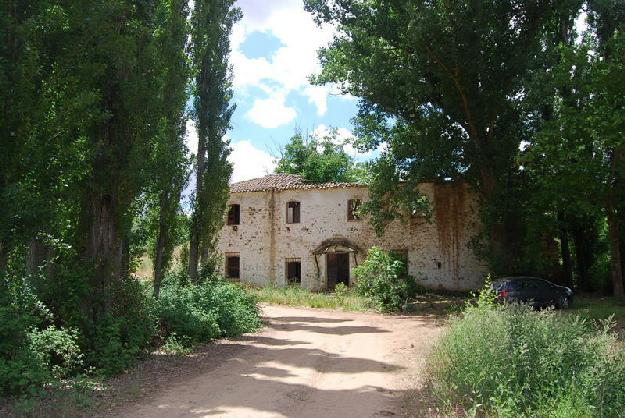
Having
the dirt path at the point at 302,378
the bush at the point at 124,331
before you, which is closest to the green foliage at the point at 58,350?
the bush at the point at 124,331

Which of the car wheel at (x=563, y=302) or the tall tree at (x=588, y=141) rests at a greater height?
the tall tree at (x=588, y=141)

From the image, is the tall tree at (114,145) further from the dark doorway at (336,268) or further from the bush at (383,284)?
the dark doorway at (336,268)

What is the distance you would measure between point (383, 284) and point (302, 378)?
1328 centimetres

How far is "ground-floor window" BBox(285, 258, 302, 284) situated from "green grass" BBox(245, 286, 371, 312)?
94.1 inches

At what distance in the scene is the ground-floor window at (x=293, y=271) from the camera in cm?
3011

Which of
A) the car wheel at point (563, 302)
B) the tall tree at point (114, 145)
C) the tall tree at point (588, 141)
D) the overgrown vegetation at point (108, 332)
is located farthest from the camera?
the car wheel at point (563, 302)

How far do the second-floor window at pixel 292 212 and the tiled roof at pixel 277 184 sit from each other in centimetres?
103

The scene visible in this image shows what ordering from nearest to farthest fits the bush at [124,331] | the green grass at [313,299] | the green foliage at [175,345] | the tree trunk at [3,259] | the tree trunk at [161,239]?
the tree trunk at [3,259] → the bush at [124,331] → the green foliage at [175,345] → the tree trunk at [161,239] → the green grass at [313,299]

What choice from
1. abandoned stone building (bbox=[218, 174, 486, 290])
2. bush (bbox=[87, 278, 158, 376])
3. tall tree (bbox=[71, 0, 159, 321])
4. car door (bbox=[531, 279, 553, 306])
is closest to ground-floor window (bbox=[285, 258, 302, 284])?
abandoned stone building (bbox=[218, 174, 486, 290])

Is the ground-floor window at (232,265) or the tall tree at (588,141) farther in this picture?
the ground-floor window at (232,265)

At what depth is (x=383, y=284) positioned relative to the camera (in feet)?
71.3

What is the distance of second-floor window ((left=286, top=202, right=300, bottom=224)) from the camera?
3020 centimetres

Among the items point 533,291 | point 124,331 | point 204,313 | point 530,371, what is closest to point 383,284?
point 533,291

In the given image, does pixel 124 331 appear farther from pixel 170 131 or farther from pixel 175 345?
pixel 170 131
